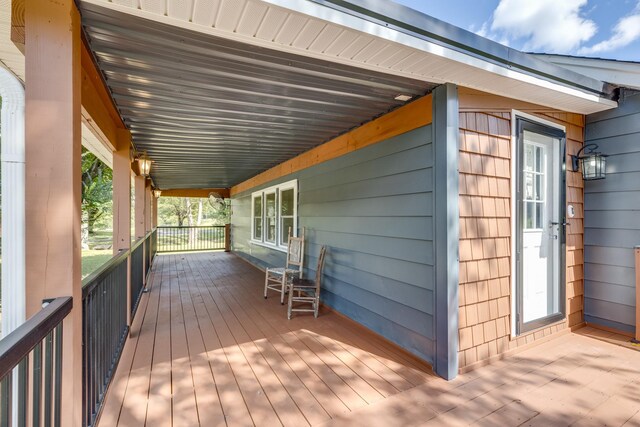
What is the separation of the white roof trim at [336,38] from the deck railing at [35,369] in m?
1.33

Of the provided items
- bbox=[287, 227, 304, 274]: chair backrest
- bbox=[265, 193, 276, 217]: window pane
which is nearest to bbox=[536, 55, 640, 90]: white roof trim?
bbox=[287, 227, 304, 274]: chair backrest

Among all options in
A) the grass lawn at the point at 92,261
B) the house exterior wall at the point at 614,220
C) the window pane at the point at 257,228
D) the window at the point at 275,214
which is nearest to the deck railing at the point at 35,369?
the window at the point at 275,214

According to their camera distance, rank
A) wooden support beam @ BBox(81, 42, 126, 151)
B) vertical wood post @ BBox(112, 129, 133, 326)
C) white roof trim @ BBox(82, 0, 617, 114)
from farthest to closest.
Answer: vertical wood post @ BBox(112, 129, 133, 326), wooden support beam @ BBox(81, 42, 126, 151), white roof trim @ BBox(82, 0, 617, 114)

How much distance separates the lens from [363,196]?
3.36 meters

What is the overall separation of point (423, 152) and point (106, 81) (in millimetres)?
2471

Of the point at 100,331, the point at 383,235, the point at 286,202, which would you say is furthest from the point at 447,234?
the point at 286,202

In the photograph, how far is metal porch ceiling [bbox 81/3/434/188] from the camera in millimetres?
1673

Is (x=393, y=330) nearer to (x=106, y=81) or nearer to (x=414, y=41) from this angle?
(x=414, y=41)

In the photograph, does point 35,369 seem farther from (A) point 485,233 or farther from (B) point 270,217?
(B) point 270,217

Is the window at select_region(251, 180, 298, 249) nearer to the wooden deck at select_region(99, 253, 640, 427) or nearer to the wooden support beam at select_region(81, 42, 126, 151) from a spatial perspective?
the wooden deck at select_region(99, 253, 640, 427)

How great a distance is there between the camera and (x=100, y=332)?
2.04m

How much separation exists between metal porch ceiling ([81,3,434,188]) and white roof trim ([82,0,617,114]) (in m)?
0.16

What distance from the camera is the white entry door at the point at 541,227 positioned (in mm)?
2877

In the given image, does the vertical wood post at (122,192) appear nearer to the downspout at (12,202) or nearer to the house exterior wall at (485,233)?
the downspout at (12,202)
